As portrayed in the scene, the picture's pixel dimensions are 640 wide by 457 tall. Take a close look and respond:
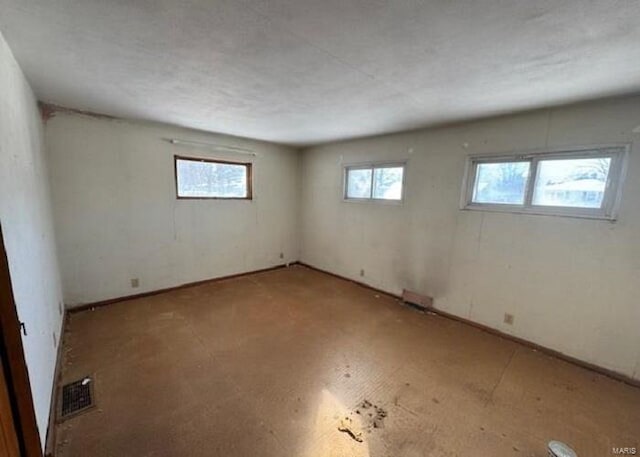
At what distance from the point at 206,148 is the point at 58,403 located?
3.09 meters

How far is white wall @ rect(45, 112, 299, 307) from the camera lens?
113 inches

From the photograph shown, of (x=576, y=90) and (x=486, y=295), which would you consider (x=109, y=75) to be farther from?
(x=486, y=295)

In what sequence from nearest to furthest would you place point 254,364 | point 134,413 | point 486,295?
point 134,413 < point 254,364 < point 486,295

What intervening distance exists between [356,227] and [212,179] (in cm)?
234

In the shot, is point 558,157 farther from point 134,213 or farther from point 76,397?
point 134,213

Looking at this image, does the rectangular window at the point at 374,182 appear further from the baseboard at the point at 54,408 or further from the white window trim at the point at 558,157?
the baseboard at the point at 54,408

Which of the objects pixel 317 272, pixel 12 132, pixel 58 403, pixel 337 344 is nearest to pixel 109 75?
pixel 12 132

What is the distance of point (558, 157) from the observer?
2.34 meters

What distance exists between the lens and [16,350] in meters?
0.99

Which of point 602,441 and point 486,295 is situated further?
point 486,295

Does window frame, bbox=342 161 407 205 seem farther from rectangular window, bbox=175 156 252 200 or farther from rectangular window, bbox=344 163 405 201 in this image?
rectangular window, bbox=175 156 252 200

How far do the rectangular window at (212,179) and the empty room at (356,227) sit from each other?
0.04m

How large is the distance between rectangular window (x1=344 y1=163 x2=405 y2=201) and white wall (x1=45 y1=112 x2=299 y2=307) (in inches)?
57.9

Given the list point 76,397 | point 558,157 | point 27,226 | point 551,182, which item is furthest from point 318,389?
point 558,157
